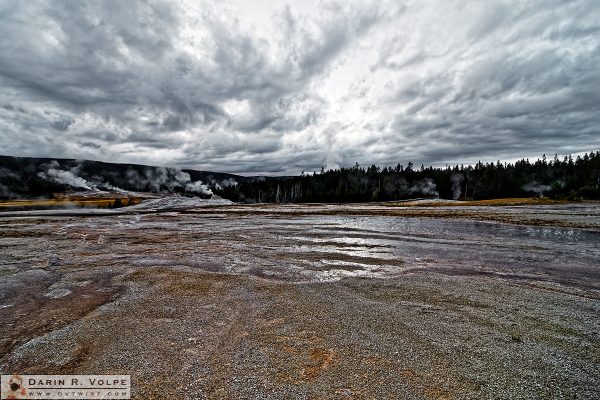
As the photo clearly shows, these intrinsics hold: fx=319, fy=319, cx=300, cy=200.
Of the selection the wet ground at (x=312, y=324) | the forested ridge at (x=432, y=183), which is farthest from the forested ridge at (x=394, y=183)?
the wet ground at (x=312, y=324)

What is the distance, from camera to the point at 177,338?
21.7ft

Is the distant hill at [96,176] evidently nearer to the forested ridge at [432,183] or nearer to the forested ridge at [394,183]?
the forested ridge at [394,183]

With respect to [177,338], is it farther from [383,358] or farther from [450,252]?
[450,252]

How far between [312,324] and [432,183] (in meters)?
123

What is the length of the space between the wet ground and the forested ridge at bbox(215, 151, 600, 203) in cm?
9509

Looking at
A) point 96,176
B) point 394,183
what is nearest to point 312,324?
point 394,183

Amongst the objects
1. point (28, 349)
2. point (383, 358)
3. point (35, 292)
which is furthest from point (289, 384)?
point (35, 292)

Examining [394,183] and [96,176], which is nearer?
[394,183]

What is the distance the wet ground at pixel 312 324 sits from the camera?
5.16m

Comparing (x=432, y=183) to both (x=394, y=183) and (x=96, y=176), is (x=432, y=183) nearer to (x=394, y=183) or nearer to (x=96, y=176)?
(x=394, y=183)

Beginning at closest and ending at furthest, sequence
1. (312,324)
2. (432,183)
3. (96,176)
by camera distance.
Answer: (312,324) < (432,183) < (96,176)

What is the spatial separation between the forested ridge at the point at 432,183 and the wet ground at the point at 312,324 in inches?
3744

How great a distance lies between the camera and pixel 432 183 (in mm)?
119625

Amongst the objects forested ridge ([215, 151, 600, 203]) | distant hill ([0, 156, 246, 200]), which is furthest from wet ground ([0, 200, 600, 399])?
distant hill ([0, 156, 246, 200])
